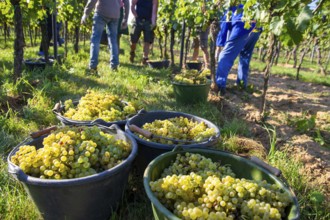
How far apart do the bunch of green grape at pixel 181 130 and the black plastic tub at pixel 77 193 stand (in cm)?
40

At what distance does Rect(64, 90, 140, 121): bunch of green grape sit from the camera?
91.5 inches

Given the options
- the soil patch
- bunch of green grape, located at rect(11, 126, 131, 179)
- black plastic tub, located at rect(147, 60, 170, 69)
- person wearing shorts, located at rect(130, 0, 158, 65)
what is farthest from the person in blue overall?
bunch of green grape, located at rect(11, 126, 131, 179)

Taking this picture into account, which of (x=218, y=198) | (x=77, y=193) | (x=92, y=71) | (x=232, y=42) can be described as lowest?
(x=77, y=193)

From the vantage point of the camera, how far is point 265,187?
146cm

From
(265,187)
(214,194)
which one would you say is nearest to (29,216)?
(214,194)

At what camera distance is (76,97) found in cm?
372

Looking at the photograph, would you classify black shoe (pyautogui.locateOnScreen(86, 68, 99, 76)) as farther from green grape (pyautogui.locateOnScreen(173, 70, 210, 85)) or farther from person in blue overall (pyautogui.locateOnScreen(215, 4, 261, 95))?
person in blue overall (pyautogui.locateOnScreen(215, 4, 261, 95))

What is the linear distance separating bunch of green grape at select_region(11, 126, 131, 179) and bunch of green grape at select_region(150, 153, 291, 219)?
403mm

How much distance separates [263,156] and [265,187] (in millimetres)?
1209

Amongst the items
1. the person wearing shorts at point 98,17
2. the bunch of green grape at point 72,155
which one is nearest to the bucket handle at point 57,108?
the bunch of green grape at point 72,155

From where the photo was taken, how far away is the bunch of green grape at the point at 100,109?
7.63 ft

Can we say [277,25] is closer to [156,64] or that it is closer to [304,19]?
[304,19]

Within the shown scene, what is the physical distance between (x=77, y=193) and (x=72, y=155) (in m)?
0.23

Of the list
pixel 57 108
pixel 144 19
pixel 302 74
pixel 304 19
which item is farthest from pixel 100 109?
pixel 302 74
